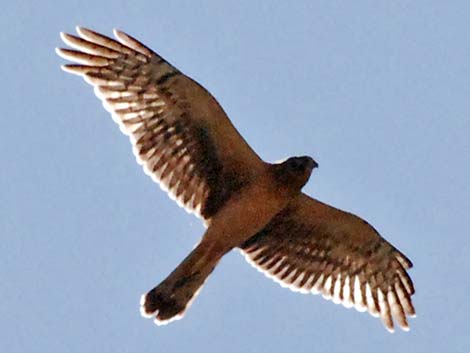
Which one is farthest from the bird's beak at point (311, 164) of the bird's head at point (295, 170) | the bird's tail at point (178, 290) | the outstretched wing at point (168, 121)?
the bird's tail at point (178, 290)

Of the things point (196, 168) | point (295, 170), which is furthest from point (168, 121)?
point (295, 170)

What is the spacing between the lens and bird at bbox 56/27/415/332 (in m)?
16.6

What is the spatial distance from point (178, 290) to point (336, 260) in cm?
232

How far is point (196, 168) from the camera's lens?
1712cm

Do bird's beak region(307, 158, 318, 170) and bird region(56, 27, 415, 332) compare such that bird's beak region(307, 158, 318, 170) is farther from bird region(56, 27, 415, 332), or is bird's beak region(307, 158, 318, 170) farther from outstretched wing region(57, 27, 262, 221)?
outstretched wing region(57, 27, 262, 221)

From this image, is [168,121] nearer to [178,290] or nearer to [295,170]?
[295,170]

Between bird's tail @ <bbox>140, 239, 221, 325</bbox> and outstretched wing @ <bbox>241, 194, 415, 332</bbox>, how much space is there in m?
1.06

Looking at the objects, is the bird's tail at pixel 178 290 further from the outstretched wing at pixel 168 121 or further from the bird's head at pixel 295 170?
the bird's head at pixel 295 170

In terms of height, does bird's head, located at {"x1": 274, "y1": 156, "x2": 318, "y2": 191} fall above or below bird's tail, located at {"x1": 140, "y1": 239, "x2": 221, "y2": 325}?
above

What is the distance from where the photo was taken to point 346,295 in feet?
59.4

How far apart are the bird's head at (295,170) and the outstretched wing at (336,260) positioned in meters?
0.70

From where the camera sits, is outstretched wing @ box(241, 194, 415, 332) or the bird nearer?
the bird

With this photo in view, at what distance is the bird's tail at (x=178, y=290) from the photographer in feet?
54.8

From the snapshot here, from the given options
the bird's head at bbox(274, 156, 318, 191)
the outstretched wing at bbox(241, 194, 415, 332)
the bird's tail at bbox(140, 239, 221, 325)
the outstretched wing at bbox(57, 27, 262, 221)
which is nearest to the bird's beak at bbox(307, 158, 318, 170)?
the bird's head at bbox(274, 156, 318, 191)
